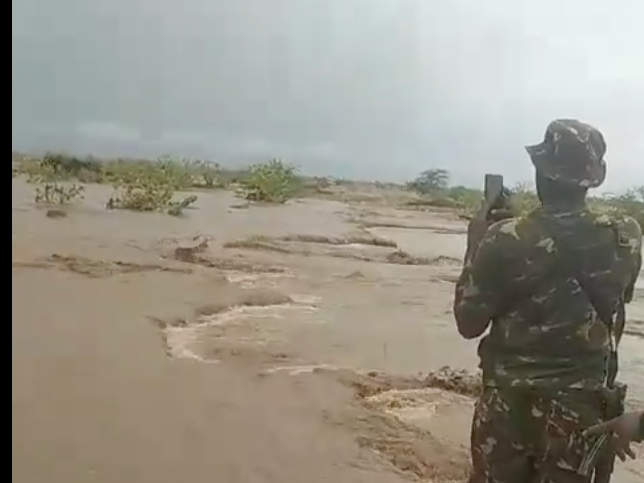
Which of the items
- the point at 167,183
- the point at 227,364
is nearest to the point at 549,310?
the point at 227,364

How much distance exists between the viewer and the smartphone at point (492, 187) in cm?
209

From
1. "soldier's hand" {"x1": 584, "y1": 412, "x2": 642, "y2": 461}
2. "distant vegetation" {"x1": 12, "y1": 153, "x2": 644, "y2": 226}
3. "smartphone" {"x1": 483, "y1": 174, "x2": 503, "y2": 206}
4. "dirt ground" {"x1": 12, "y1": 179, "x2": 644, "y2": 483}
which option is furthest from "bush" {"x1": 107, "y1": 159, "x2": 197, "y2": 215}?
"soldier's hand" {"x1": 584, "y1": 412, "x2": 642, "y2": 461}

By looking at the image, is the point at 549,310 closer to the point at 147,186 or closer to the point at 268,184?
the point at 147,186

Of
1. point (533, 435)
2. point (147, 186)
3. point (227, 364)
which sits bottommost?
point (227, 364)

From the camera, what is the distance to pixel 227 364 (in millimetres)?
4844

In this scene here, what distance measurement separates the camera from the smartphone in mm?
2094

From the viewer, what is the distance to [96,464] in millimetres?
3256

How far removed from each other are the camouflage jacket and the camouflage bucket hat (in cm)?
8

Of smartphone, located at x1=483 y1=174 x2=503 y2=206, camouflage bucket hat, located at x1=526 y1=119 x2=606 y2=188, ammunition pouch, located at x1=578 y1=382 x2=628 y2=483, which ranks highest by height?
camouflage bucket hat, located at x1=526 y1=119 x2=606 y2=188

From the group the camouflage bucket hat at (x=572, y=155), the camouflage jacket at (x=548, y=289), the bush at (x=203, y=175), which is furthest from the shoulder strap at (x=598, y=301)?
the bush at (x=203, y=175)

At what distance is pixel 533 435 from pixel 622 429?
220mm

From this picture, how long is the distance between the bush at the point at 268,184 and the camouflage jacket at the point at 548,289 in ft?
52.7

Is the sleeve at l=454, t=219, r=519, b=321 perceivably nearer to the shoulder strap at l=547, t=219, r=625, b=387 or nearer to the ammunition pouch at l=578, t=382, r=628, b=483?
the shoulder strap at l=547, t=219, r=625, b=387

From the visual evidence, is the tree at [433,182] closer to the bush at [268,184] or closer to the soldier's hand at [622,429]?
the bush at [268,184]
